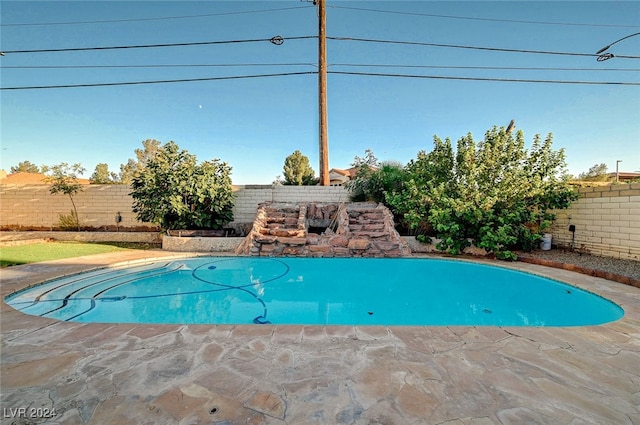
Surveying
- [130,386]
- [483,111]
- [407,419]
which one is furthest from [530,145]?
[130,386]

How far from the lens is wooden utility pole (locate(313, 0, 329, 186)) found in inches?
449

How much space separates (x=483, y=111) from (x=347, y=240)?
8.22m

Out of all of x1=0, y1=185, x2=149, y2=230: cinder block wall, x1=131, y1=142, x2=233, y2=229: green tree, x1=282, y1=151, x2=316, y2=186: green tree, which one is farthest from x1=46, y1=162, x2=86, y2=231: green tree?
x1=282, y1=151, x2=316, y2=186: green tree

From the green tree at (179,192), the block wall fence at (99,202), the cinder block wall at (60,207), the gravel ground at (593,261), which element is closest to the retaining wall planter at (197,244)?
the green tree at (179,192)

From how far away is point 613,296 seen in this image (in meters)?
4.06

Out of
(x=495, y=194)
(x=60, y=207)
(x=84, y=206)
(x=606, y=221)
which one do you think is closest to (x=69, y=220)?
(x=60, y=207)

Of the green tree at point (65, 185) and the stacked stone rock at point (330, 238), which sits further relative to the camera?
the green tree at point (65, 185)

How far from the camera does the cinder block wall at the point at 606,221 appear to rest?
5977mm

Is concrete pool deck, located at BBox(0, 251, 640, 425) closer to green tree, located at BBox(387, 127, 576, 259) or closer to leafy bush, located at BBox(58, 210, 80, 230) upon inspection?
green tree, located at BBox(387, 127, 576, 259)

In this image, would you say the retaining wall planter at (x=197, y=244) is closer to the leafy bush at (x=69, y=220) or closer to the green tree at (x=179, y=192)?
the green tree at (x=179, y=192)

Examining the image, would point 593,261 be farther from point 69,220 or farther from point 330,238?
point 69,220

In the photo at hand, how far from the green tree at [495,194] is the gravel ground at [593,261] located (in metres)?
0.48

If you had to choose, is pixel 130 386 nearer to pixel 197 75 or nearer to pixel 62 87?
pixel 197 75

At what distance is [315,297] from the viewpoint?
4.89 meters
